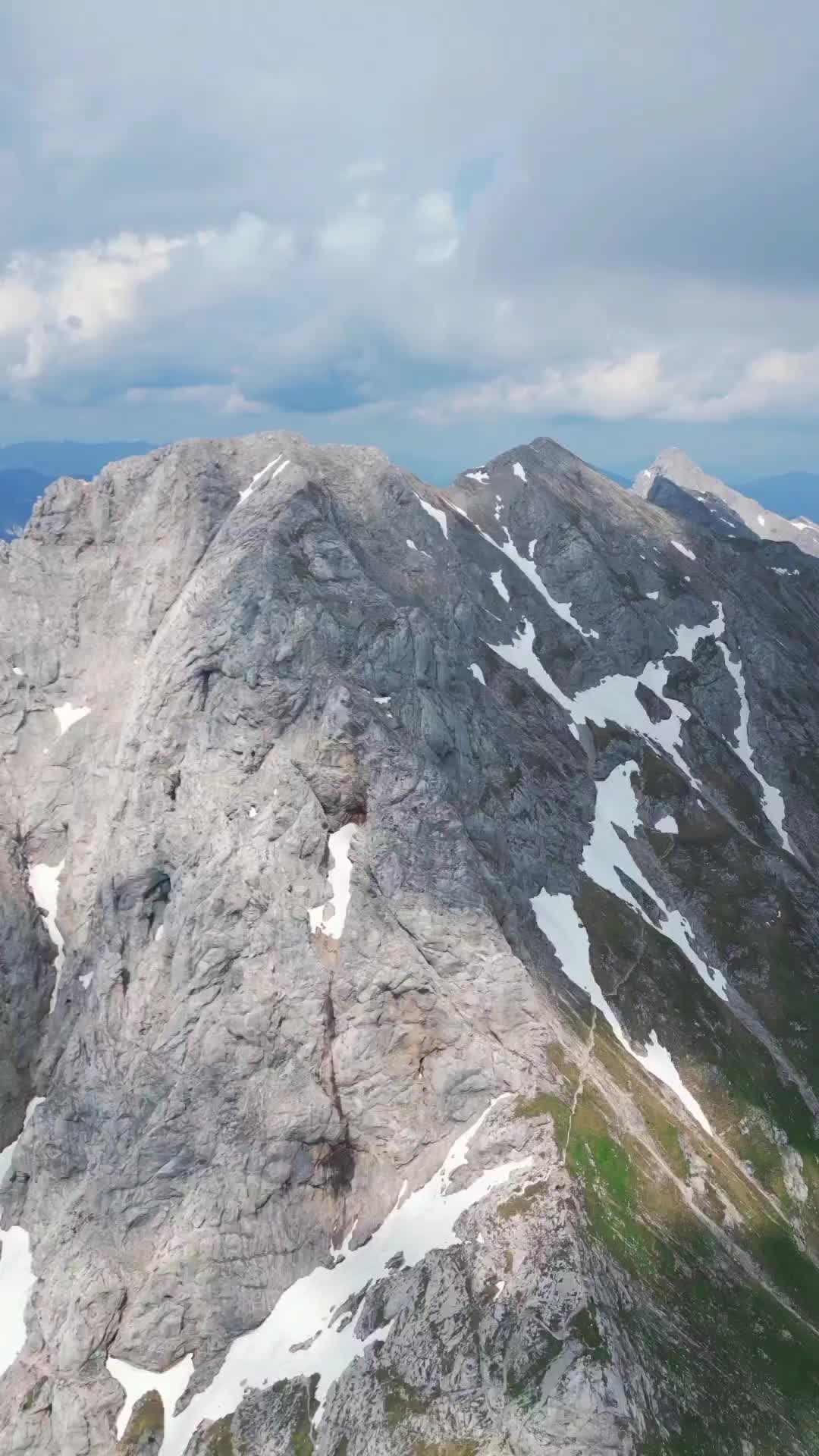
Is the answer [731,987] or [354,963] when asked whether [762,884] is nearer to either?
[731,987]

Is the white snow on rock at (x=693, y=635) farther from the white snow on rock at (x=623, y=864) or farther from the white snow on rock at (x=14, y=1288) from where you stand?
the white snow on rock at (x=14, y=1288)

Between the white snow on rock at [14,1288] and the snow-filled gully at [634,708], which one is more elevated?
the snow-filled gully at [634,708]

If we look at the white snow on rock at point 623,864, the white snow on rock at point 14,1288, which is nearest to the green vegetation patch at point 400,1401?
the white snow on rock at point 14,1288

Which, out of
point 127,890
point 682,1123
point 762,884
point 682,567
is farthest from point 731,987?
point 682,567

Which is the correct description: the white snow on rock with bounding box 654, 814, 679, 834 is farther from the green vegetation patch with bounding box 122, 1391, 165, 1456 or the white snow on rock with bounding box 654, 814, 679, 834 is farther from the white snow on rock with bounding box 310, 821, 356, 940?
the green vegetation patch with bounding box 122, 1391, 165, 1456

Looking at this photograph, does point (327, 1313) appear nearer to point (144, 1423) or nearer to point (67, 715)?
point (144, 1423)

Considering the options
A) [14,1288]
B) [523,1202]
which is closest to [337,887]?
[523,1202]
